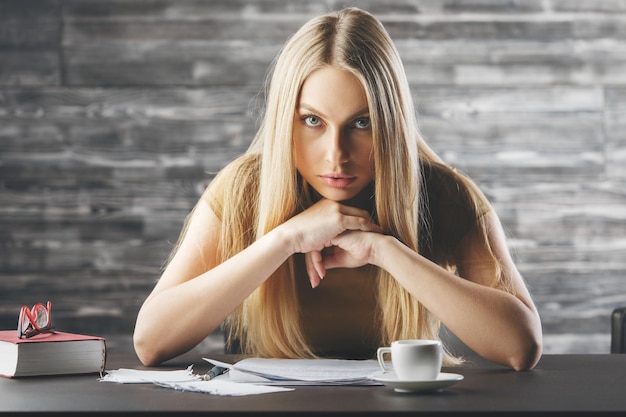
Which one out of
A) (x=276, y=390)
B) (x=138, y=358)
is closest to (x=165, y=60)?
(x=138, y=358)

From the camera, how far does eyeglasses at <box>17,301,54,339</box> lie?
4.26 feet

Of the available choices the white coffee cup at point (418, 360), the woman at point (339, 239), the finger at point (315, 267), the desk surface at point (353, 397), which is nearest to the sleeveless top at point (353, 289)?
the woman at point (339, 239)

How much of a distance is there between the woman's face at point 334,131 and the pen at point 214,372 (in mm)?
451

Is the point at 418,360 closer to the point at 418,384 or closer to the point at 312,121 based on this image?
the point at 418,384

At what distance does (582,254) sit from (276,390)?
1.97m

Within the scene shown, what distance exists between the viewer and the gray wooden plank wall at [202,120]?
2.76 metres

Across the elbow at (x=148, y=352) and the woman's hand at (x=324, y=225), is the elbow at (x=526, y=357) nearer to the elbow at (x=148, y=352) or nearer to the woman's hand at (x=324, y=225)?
the woman's hand at (x=324, y=225)

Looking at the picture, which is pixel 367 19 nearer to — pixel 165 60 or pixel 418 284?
pixel 418 284

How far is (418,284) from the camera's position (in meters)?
1.48

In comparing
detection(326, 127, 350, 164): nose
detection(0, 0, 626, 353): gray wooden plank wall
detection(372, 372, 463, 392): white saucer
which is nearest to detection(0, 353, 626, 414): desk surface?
detection(372, 372, 463, 392): white saucer

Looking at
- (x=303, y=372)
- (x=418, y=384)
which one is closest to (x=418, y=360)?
(x=418, y=384)

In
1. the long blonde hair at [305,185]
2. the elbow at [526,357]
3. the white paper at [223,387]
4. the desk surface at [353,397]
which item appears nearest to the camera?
the desk surface at [353,397]

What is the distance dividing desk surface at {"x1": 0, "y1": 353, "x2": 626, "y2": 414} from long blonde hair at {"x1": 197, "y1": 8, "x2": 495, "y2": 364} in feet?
1.22

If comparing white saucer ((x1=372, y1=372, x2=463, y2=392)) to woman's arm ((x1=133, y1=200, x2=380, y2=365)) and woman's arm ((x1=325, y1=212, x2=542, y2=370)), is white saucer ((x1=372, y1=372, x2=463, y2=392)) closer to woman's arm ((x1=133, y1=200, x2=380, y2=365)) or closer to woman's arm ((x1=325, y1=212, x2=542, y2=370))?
woman's arm ((x1=325, y1=212, x2=542, y2=370))
